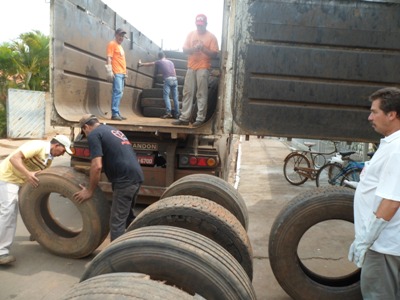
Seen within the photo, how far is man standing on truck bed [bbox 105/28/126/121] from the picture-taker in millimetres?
6164

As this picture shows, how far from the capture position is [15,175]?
13.5ft

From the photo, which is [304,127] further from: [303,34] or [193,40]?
[193,40]

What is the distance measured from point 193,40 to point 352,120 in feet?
7.90

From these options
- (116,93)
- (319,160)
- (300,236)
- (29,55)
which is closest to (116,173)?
(300,236)

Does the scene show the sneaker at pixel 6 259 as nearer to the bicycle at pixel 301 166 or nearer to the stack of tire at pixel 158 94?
the stack of tire at pixel 158 94

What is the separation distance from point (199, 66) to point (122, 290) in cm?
374

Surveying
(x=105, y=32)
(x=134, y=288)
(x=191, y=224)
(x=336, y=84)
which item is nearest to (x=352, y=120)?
(x=336, y=84)

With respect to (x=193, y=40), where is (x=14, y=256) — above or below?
below

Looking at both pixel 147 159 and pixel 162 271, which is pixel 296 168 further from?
pixel 162 271

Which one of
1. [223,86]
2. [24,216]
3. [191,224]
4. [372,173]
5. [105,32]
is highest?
[105,32]

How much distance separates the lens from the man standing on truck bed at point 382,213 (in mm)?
2059

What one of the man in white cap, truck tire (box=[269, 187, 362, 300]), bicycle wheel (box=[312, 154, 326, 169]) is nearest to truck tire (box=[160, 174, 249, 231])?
truck tire (box=[269, 187, 362, 300])

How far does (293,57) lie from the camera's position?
3867 millimetres

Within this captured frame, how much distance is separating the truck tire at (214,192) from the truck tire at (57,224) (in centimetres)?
80
